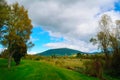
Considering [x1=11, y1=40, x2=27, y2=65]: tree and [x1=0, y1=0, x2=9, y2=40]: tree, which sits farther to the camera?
[x1=11, y1=40, x2=27, y2=65]: tree

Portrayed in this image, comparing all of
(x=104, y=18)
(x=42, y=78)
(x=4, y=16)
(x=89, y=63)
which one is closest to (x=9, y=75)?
(x=42, y=78)

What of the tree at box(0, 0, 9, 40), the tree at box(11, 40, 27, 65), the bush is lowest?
the bush

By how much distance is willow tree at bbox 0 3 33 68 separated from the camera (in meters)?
69.4

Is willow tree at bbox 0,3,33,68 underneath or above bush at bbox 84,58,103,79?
above

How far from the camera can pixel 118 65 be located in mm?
76312

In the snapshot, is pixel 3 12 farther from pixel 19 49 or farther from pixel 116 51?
pixel 116 51

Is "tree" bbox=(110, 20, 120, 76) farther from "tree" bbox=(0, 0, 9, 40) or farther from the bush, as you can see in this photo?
"tree" bbox=(0, 0, 9, 40)

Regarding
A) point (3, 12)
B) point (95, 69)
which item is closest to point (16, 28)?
point (3, 12)

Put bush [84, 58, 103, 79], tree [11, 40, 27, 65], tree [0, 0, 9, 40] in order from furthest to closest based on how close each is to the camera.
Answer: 1. tree [11, 40, 27, 65]
2. bush [84, 58, 103, 79]
3. tree [0, 0, 9, 40]

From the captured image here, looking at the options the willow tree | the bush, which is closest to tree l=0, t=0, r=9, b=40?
the willow tree

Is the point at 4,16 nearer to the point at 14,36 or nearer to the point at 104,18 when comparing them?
the point at 14,36

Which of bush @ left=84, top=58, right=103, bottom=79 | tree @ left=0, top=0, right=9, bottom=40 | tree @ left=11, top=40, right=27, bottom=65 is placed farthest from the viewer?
tree @ left=11, top=40, right=27, bottom=65

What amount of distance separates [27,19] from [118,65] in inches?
1178

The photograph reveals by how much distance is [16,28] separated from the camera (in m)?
69.8
